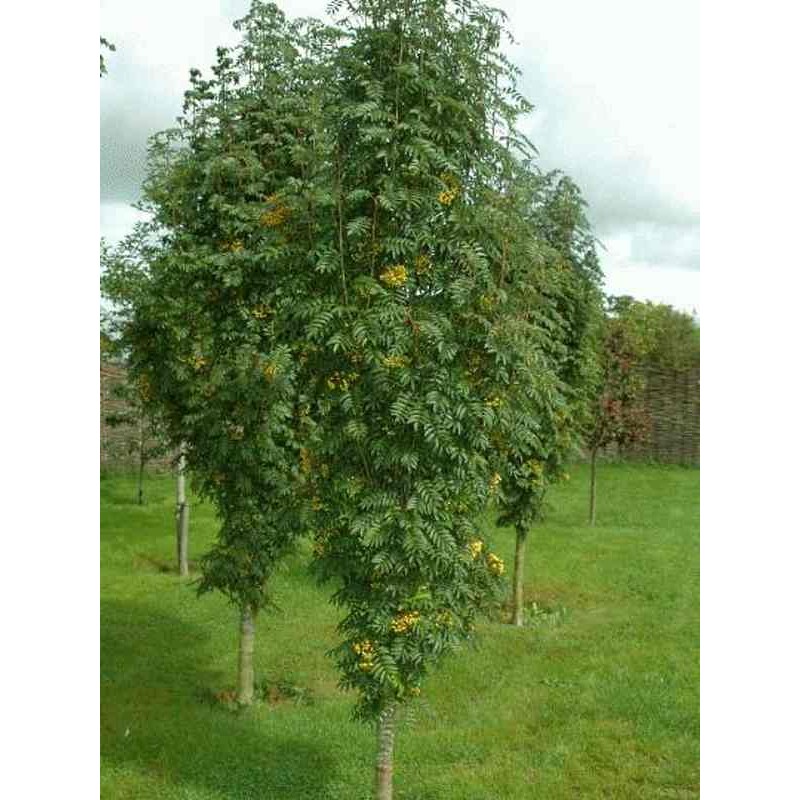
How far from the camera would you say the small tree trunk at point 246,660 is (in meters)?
Result: 5.55

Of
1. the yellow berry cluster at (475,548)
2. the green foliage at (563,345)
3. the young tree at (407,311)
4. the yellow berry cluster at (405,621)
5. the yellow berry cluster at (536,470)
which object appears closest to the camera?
the young tree at (407,311)

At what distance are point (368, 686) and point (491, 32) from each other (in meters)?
2.54

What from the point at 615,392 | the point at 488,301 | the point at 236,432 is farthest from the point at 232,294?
the point at 615,392

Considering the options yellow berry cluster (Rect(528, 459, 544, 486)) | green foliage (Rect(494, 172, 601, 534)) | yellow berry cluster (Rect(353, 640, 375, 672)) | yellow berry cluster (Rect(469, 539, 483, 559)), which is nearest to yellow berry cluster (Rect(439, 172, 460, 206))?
yellow berry cluster (Rect(469, 539, 483, 559))

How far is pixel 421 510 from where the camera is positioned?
339cm

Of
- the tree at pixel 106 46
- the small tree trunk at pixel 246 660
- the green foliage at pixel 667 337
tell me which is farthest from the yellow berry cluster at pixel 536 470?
the green foliage at pixel 667 337

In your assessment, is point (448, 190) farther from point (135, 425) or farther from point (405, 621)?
point (135, 425)

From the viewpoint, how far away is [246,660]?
559cm

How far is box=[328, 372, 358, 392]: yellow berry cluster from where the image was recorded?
3.52 meters

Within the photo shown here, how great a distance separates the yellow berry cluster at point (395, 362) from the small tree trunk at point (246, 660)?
8.97 ft

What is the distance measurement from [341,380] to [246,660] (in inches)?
107

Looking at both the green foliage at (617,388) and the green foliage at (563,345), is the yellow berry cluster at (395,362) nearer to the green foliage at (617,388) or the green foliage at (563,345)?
the green foliage at (563,345)
